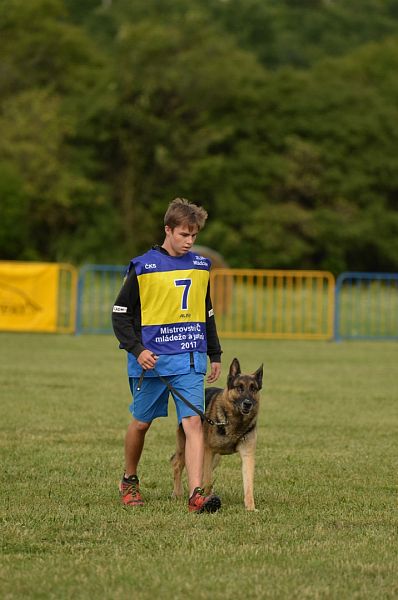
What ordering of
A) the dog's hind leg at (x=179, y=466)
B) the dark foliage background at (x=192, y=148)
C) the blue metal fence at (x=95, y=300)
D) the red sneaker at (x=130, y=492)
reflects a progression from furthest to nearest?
the dark foliage background at (x=192, y=148) → the blue metal fence at (x=95, y=300) → the dog's hind leg at (x=179, y=466) → the red sneaker at (x=130, y=492)

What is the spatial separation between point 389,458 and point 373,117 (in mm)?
Result: 42801

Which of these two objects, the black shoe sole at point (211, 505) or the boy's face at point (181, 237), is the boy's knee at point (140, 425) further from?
the boy's face at point (181, 237)

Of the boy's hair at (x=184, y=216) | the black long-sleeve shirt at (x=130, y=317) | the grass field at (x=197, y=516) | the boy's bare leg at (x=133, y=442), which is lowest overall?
the grass field at (x=197, y=516)

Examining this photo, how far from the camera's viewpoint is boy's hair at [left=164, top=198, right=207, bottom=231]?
249 inches

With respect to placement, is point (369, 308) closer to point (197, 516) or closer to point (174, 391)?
point (174, 391)

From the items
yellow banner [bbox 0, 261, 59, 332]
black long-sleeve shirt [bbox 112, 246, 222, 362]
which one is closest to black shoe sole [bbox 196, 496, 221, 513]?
black long-sleeve shirt [bbox 112, 246, 222, 362]

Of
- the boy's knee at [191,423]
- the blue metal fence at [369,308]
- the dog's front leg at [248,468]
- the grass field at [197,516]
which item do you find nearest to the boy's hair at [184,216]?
the boy's knee at [191,423]

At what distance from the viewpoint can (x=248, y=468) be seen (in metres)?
6.54

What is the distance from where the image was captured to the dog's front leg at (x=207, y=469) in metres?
6.63

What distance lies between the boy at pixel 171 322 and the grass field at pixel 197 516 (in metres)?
0.56

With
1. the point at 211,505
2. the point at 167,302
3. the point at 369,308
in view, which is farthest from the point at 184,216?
the point at 369,308

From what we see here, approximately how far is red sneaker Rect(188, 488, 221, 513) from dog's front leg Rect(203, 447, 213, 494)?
300 millimetres

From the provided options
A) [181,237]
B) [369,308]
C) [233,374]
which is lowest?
[233,374]

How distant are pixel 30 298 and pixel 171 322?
16232 millimetres
